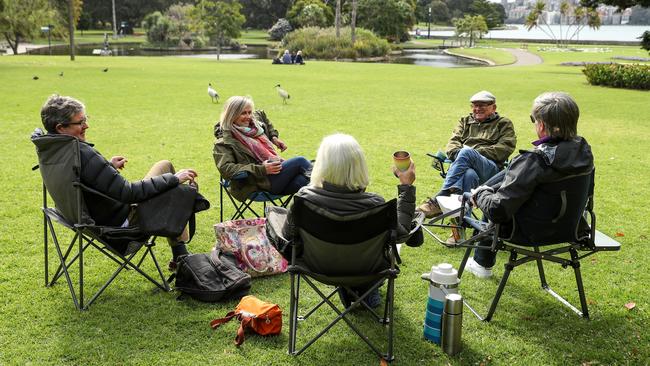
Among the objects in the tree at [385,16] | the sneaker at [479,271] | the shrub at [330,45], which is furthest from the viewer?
the tree at [385,16]

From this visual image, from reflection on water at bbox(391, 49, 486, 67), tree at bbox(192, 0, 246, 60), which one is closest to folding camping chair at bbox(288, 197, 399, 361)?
reflection on water at bbox(391, 49, 486, 67)

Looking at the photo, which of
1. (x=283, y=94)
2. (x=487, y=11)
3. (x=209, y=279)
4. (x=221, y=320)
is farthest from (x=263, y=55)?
(x=487, y=11)

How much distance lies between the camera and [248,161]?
17.8ft

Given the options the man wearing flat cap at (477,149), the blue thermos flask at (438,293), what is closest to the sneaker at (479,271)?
the man wearing flat cap at (477,149)

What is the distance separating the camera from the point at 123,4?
8575 cm

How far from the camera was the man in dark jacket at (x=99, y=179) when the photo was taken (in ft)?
13.1

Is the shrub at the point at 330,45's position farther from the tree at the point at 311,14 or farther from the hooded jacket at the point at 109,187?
the hooded jacket at the point at 109,187

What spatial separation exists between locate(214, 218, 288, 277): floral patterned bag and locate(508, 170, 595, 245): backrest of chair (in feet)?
6.09

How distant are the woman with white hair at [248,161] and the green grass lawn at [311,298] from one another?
82cm

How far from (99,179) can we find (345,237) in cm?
172

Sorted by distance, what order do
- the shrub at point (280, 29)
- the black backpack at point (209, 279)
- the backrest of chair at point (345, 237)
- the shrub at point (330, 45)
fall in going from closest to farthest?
the backrest of chair at point (345, 237)
the black backpack at point (209, 279)
the shrub at point (330, 45)
the shrub at point (280, 29)

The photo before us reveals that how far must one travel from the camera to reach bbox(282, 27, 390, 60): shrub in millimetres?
45469

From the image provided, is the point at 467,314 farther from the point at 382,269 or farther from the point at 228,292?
the point at 228,292

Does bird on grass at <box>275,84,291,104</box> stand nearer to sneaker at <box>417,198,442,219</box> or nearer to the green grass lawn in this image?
the green grass lawn
